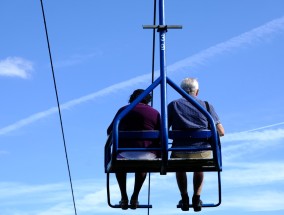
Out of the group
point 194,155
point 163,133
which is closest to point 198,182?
point 194,155

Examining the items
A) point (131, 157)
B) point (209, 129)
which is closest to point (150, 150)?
point (131, 157)

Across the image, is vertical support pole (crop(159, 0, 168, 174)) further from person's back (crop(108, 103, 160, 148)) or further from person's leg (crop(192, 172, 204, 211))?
person's leg (crop(192, 172, 204, 211))

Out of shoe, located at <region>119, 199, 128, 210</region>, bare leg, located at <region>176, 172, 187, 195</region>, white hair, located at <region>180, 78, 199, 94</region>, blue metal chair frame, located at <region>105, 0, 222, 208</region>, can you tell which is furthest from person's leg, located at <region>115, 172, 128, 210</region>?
white hair, located at <region>180, 78, 199, 94</region>

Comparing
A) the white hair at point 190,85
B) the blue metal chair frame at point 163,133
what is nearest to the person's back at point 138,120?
the blue metal chair frame at point 163,133

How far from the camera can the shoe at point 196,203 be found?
26.7ft

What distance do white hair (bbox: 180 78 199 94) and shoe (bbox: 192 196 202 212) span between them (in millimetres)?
1221

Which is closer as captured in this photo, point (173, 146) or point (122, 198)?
point (173, 146)

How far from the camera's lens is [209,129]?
7.89 m

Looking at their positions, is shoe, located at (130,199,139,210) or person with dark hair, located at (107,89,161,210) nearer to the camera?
person with dark hair, located at (107,89,161,210)

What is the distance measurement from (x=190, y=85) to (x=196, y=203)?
4.40 ft

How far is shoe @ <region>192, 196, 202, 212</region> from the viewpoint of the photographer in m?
8.15

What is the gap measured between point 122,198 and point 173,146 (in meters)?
1.06

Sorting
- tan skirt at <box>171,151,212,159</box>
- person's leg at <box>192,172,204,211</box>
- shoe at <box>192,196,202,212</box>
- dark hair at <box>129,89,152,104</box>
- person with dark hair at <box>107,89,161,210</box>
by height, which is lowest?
shoe at <box>192,196,202,212</box>

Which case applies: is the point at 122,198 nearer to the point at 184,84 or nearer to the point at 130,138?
the point at 130,138
